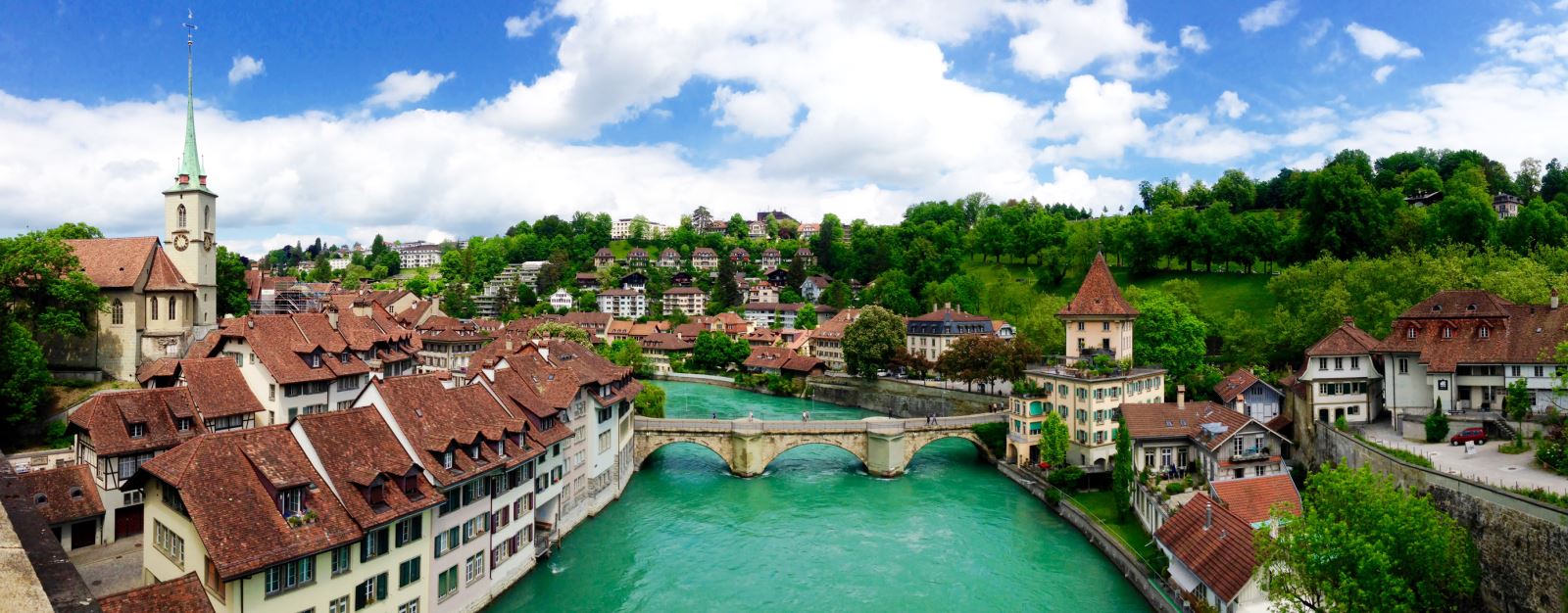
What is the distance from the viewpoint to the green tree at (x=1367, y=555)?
61.6 ft

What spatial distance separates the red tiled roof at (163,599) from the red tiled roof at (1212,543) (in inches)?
1022

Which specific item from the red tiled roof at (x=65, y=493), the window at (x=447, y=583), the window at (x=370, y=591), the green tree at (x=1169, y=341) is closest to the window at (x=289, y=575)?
the window at (x=370, y=591)

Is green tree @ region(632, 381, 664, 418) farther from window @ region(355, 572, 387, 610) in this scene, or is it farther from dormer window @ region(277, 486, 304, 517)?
dormer window @ region(277, 486, 304, 517)

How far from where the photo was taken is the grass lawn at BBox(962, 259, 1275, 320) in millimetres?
73250

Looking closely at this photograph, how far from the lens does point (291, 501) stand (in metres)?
20.7

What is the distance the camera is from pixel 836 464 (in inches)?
2036

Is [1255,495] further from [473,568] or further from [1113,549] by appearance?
[473,568]

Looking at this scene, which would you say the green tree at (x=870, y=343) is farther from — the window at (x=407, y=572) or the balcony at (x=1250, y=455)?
the window at (x=407, y=572)

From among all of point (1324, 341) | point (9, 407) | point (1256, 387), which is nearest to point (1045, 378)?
point (1256, 387)

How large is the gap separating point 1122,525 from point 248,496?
32076 mm

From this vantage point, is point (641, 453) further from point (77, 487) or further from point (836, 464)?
point (77, 487)

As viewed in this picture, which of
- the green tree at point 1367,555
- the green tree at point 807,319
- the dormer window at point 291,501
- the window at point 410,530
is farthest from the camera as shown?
the green tree at point 807,319

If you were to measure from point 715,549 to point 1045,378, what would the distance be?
22.8 meters

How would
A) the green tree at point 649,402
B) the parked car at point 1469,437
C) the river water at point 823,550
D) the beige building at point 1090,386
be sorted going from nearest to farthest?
the river water at point 823,550 → the parked car at point 1469,437 → the beige building at point 1090,386 → the green tree at point 649,402
